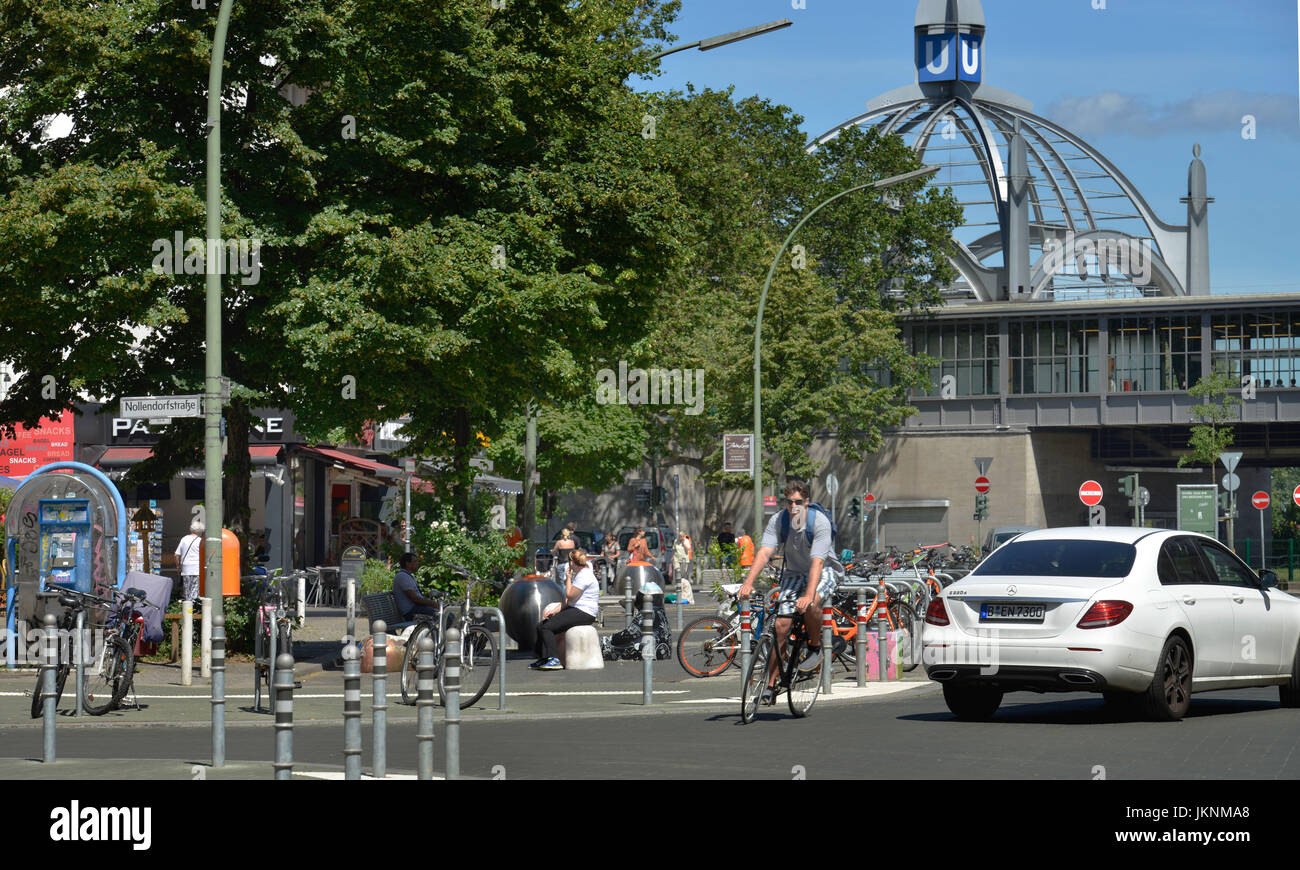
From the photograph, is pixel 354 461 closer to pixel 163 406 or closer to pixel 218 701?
pixel 163 406

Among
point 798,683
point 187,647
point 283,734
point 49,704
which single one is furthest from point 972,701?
point 187,647

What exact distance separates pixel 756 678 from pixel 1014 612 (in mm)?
2184

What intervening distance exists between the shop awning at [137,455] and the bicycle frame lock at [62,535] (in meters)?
17.4

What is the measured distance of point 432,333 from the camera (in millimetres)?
21172

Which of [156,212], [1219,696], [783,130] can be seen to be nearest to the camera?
[1219,696]

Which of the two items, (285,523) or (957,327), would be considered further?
(957,327)

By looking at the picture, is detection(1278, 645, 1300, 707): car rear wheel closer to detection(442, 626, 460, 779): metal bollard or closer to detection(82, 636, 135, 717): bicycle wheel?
detection(442, 626, 460, 779): metal bollard

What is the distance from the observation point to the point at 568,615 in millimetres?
21125

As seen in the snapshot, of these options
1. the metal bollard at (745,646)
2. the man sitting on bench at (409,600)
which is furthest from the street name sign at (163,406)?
the metal bollard at (745,646)

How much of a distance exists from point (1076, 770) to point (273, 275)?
46.7 ft

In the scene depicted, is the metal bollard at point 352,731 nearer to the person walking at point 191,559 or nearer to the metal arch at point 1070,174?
the person walking at point 191,559

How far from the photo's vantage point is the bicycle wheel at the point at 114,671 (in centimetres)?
1598

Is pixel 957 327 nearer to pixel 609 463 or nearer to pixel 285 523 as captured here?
pixel 609 463

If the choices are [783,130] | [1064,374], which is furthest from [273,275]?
[1064,374]
